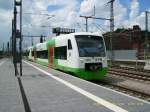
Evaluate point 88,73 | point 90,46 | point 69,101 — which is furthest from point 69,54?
point 69,101

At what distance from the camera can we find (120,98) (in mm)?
9750

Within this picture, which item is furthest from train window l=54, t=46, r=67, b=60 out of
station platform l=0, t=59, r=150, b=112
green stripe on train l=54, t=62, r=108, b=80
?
station platform l=0, t=59, r=150, b=112

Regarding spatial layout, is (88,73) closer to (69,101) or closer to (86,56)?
(86,56)

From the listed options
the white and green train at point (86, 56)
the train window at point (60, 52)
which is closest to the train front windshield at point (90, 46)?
the white and green train at point (86, 56)

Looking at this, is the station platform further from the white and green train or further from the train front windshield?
the train front windshield

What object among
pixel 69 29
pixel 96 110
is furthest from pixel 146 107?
pixel 69 29

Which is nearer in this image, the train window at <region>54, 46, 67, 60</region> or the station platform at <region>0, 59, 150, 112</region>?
the station platform at <region>0, 59, 150, 112</region>

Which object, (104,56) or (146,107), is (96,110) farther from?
(104,56)

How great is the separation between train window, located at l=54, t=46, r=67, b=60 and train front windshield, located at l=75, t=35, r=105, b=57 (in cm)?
220

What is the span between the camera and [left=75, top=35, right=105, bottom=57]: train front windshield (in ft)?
63.4

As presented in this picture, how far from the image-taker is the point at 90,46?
1966 cm

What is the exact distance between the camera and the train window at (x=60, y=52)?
21742 millimetres

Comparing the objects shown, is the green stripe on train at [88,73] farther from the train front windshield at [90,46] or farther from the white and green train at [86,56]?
the train front windshield at [90,46]

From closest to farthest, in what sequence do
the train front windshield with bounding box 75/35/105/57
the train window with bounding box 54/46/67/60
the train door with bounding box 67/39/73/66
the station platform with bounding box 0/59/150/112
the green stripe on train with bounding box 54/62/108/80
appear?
the station platform with bounding box 0/59/150/112, the green stripe on train with bounding box 54/62/108/80, the train front windshield with bounding box 75/35/105/57, the train door with bounding box 67/39/73/66, the train window with bounding box 54/46/67/60
